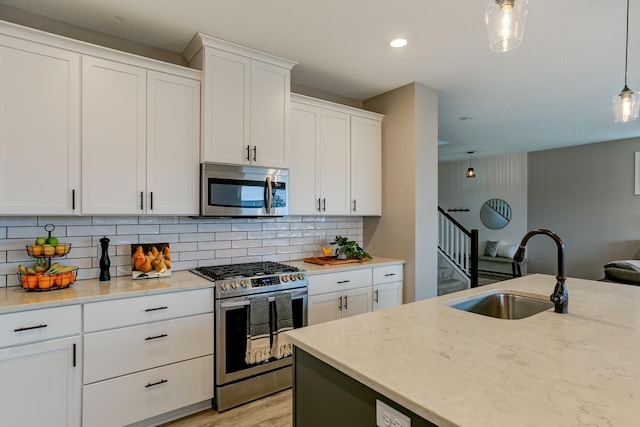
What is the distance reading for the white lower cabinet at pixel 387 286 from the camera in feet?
11.0

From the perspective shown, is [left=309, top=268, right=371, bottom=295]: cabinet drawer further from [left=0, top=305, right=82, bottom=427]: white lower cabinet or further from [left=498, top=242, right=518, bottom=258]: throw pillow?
[left=498, top=242, right=518, bottom=258]: throw pillow

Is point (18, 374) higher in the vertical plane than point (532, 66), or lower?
lower

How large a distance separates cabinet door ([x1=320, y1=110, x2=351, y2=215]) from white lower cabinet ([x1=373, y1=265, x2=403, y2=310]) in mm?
717

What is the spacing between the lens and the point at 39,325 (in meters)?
1.83

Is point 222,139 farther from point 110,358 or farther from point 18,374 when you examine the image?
point 18,374

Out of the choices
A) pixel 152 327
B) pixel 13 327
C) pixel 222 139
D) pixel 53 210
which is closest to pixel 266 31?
pixel 222 139

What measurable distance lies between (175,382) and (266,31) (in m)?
2.52

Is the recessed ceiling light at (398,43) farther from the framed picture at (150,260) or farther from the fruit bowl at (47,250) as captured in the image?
the fruit bowl at (47,250)

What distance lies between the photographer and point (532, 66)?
119 inches

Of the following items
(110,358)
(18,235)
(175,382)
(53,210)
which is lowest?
(175,382)

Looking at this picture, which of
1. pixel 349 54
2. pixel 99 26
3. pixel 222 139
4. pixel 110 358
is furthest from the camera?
pixel 349 54

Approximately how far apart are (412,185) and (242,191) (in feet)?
5.61

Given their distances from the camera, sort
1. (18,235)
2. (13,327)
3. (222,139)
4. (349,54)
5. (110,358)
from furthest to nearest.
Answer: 1. (349,54)
2. (222,139)
3. (18,235)
4. (110,358)
5. (13,327)

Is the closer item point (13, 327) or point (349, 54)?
point (13, 327)
